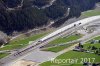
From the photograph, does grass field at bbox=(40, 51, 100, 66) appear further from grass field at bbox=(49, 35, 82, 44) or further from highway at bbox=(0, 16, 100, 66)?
grass field at bbox=(49, 35, 82, 44)

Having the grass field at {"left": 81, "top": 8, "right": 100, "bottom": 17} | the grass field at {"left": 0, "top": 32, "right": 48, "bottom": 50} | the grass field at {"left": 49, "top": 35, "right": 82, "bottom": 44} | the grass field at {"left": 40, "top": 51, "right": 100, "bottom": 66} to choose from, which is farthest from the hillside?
the grass field at {"left": 40, "top": 51, "right": 100, "bottom": 66}

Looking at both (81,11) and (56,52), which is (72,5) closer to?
(81,11)

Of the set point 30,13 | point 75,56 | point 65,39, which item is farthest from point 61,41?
point 30,13

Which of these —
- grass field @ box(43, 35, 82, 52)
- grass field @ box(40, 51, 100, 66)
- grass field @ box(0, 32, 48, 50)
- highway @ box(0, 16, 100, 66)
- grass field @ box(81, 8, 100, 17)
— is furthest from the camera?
grass field @ box(81, 8, 100, 17)

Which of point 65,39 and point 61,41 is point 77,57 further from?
point 65,39

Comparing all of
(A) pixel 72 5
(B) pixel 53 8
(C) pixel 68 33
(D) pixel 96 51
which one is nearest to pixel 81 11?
(A) pixel 72 5
